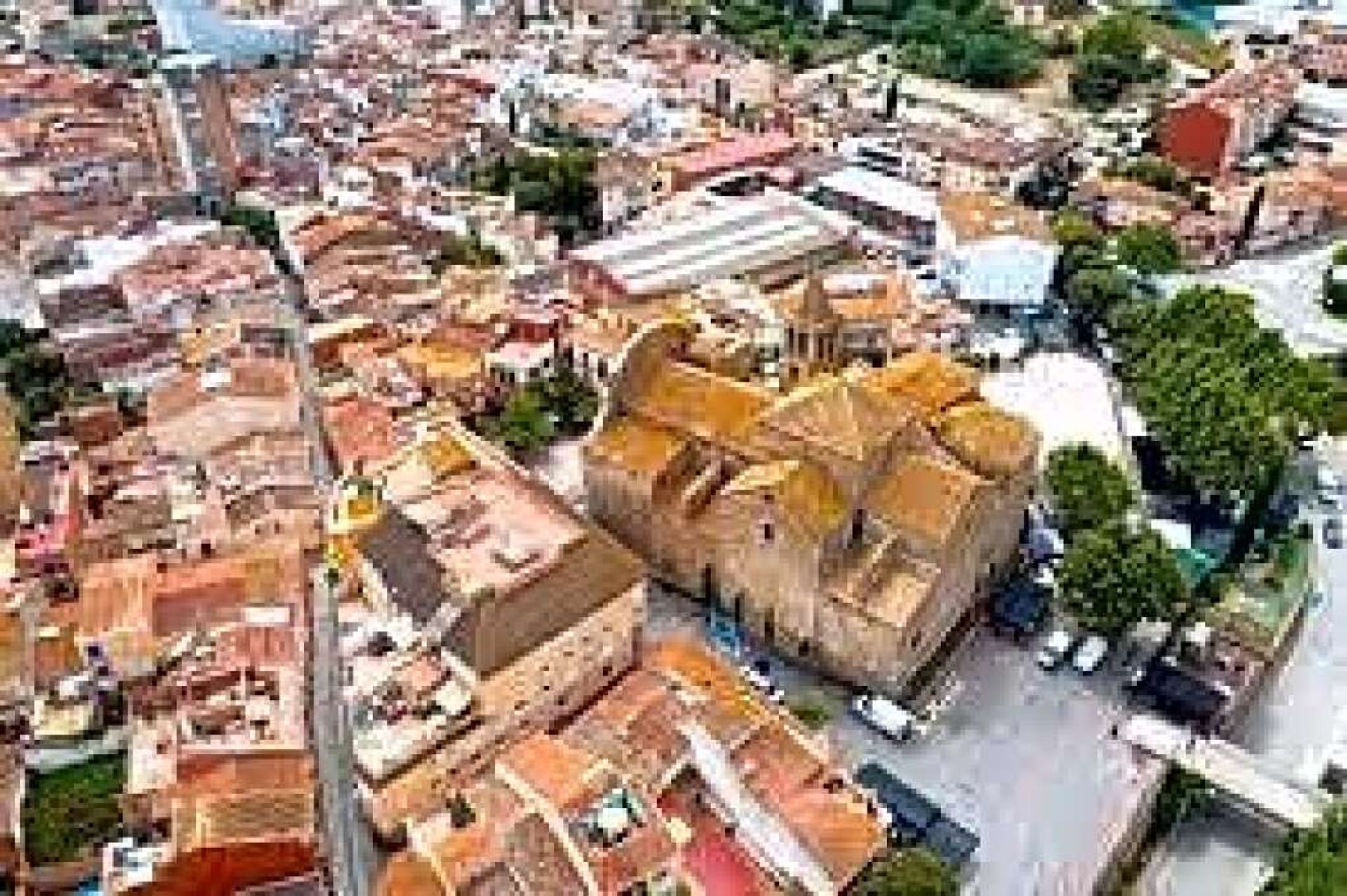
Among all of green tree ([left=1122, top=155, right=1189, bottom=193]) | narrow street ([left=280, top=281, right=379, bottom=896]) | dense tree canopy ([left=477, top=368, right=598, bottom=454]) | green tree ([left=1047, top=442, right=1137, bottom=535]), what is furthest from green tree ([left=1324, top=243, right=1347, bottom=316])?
narrow street ([left=280, top=281, right=379, bottom=896])

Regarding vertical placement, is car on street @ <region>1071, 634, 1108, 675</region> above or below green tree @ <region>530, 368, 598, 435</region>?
below

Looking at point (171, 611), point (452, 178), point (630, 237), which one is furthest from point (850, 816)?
point (452, 178)

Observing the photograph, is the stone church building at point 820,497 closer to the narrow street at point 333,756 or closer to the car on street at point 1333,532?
the narrow street at point 333,756

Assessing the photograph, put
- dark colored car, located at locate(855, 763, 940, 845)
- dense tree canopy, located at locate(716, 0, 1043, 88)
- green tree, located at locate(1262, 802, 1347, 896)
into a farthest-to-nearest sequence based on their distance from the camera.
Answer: dense tree canopy, located at locate(716, 0, 1043, 88), dark colored car, located at locate(855, 763, 940, 845), green tree, located at locate(1262, 802, 1347, 896)

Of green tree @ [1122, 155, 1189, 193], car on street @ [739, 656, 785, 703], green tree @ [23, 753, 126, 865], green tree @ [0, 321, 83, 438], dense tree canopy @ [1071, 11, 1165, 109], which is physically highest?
dense tree canopy @ [1071, 11, 1165, 109]

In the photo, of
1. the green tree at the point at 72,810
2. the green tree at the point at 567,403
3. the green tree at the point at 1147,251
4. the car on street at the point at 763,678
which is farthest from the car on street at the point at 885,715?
the green tree at the point at 1147,251

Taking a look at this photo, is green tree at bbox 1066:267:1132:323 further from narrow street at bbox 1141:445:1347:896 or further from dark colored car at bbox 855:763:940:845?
dark colored car at bbox 855:763:940:845

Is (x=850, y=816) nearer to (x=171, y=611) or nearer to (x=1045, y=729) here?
(x=1045, y=729)
